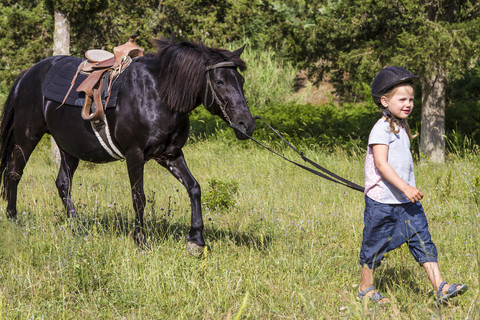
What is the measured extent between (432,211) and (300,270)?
279 cm

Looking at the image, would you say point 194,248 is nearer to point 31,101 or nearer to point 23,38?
point 31,101

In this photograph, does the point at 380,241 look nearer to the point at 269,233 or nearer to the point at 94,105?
the point at 269,233

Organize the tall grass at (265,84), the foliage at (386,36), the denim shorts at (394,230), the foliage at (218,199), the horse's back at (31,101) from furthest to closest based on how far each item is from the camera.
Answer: the tall grass at (265,84)
the foliage at (386,36)
the foliage at (218,199)
the horse's back at (31,101)
the denim shorts at (394,230)

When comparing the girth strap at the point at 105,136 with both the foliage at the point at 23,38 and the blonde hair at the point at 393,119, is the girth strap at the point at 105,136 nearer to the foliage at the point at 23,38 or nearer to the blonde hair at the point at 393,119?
the blonde hair at the point at 393,119

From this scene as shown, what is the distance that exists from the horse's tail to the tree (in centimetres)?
553

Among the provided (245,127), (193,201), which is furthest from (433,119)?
(245,127)

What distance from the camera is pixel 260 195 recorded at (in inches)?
276

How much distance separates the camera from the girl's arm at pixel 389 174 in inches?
124

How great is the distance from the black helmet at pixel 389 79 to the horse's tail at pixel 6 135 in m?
4.24

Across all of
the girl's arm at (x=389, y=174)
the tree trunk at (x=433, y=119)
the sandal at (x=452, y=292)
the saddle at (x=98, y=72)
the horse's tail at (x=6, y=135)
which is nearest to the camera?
the sandal at (x=452, y=292)

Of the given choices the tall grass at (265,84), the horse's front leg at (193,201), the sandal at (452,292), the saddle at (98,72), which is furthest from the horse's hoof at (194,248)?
the tall grass at (265,84)

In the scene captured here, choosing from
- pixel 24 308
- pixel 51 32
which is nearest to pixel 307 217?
pixel 24 308

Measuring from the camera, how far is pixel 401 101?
3426 millimetres

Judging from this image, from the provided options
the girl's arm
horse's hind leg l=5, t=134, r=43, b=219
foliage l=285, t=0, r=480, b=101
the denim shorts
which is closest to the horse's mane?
the girl's arm
